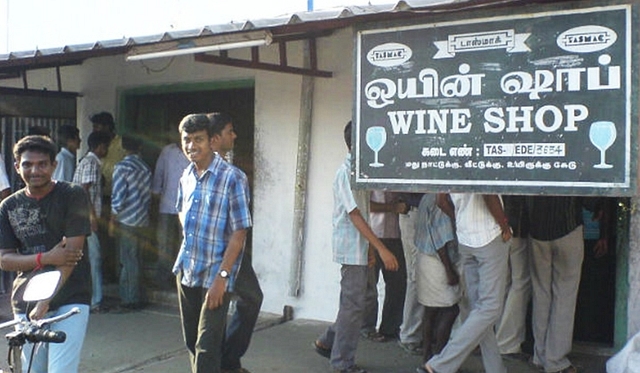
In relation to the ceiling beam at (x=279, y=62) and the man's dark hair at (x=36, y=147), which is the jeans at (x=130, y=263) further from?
the man's dark hair at (x=36, y=147)

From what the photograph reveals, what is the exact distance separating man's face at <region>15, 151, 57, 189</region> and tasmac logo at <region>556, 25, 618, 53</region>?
107 inches

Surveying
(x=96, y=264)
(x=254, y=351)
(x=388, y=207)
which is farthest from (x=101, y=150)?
(x=388, y=207)

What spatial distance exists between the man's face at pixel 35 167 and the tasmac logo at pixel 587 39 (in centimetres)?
271

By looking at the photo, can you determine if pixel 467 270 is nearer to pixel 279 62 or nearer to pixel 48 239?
pixel 48 239

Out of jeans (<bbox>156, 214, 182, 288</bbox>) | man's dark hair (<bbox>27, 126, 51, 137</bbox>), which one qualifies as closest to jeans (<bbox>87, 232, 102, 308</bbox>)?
jeans (<bbox>156, 214, 182, 288</bbox>)

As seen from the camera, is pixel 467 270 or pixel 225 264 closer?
pixel 225 264

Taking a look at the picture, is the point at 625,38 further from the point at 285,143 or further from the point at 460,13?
the point at 285,143

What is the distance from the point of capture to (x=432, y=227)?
220 inches

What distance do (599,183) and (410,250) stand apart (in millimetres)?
2491

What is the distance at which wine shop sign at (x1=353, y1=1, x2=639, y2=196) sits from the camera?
13.7ft

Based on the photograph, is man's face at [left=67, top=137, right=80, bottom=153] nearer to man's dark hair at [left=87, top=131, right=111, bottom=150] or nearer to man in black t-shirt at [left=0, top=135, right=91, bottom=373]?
man's dark hair at [left=87, top=131, right=111, bottom=150]

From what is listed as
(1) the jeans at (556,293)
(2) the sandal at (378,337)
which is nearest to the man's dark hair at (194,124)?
(1) the jeans at (556,293)

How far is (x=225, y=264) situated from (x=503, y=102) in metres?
1.80

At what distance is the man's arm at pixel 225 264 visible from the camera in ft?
15.1
